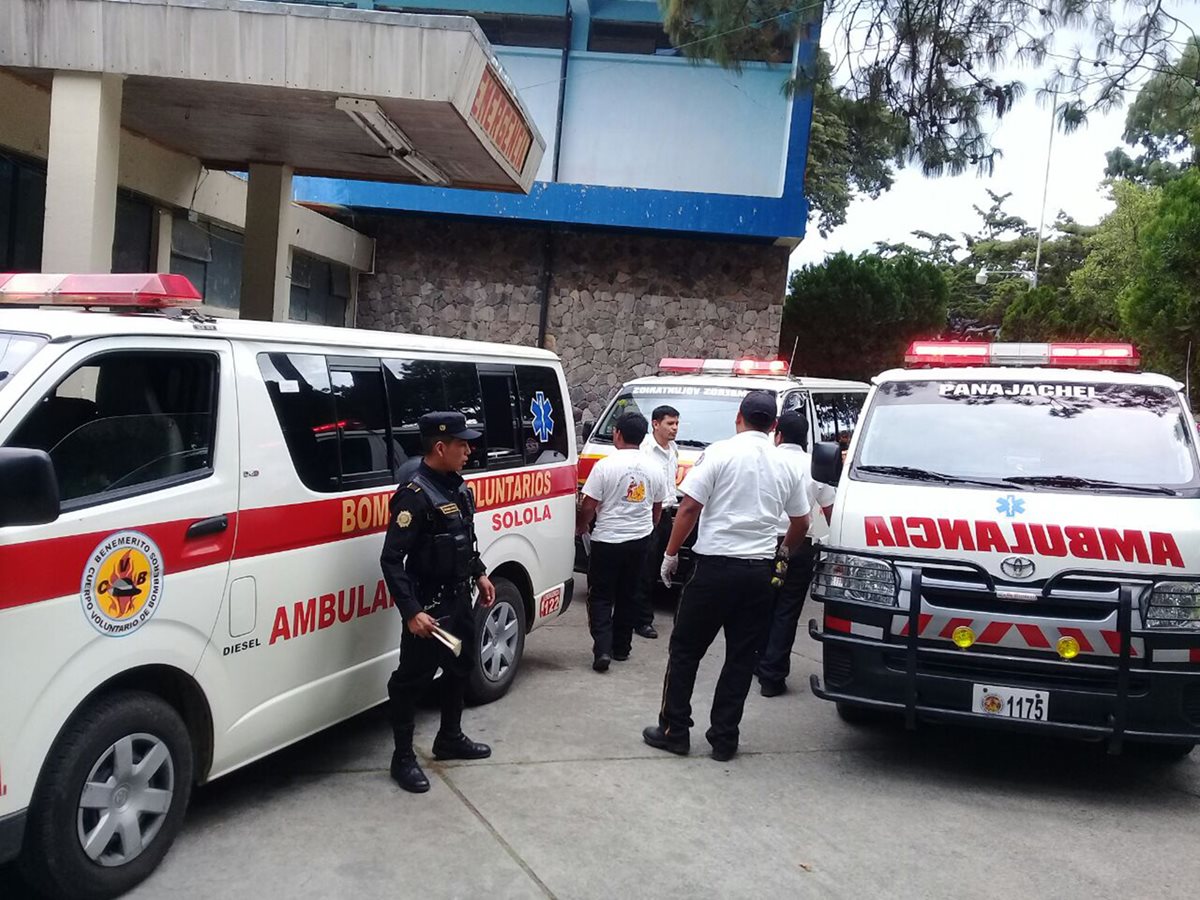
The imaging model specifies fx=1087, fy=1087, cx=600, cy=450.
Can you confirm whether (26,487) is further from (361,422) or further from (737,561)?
(737,561)

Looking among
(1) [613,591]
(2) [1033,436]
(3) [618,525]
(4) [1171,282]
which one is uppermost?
(4) [1171,282]

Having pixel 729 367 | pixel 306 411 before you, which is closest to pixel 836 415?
pixel 729 367

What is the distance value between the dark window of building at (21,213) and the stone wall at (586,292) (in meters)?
7.51

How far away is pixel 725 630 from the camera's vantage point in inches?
210

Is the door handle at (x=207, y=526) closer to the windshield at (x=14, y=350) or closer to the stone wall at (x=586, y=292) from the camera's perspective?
the windshield at (x=14, y=350)

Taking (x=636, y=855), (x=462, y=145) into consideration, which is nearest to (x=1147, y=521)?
(x=636, y=855)

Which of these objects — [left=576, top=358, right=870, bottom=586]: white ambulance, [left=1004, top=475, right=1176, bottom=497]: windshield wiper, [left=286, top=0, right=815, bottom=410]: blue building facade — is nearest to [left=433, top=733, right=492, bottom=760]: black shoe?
[left=1004, top=475, right=1176, bottom=497]: windshield wiper

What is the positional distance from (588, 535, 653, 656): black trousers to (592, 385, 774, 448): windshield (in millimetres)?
2680

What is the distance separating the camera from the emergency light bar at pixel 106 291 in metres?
4.00

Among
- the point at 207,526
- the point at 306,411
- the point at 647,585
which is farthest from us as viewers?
the point at 647,585

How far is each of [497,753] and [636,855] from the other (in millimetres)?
1241

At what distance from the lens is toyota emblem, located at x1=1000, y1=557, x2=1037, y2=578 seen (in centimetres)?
502

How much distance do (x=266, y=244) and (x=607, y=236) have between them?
23.1 feet

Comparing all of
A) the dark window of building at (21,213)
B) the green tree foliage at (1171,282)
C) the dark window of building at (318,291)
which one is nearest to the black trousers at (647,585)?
the dark window of building at (21,213)
